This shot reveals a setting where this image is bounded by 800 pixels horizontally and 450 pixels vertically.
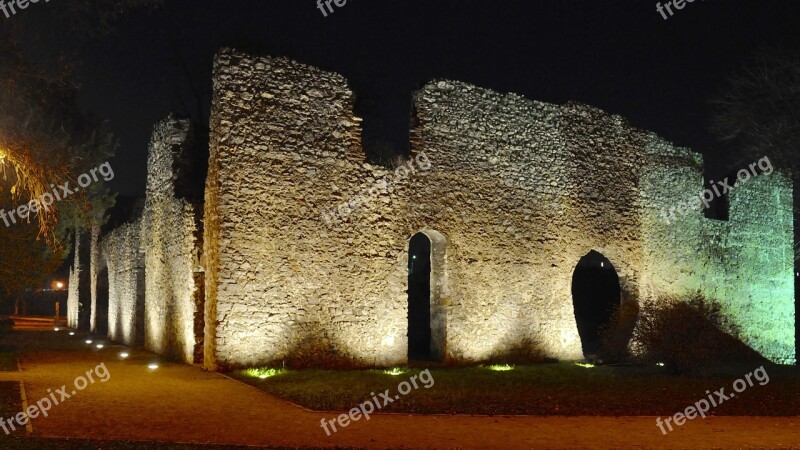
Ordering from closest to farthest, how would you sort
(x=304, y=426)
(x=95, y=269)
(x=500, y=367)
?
(x=304, y=426) < (x=500, y=367) < (x=95, y=269)

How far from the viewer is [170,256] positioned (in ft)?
50.1

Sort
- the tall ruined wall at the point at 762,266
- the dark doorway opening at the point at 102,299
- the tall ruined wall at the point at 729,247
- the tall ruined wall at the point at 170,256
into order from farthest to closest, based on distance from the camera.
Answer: the dark doorway opening at the point at 102,299, the tall ruined wall at the point at 762,266, the tall ruined wall at the point at 729,247, the tall ruined wall at the point at 170,256

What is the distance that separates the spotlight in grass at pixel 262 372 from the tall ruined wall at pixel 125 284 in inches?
300

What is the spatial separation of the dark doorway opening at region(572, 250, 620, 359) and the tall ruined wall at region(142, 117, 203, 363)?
11997 millimetres

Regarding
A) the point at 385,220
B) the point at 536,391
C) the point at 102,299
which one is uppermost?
the point at 385,220

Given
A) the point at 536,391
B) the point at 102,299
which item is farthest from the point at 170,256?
the point at 102,299

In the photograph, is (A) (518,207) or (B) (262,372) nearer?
(B) (262,372)

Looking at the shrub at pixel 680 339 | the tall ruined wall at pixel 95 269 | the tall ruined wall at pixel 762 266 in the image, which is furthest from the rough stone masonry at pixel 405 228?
the tall ruined wall at pixel 95 269

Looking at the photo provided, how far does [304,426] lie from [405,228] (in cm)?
639

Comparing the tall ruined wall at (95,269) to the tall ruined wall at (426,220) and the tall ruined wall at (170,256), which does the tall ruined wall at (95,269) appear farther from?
the tall ruined wall at (426,220)

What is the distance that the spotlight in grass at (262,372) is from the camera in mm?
11594

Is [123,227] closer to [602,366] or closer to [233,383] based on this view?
[233,383]

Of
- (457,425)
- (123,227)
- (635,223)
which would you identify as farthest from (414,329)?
(457,425)

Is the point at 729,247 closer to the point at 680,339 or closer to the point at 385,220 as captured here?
the point at 680,339
